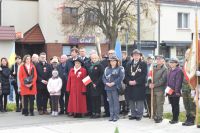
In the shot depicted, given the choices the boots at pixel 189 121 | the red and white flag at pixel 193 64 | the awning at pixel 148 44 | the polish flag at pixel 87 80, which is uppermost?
the awning at pixel 148 44

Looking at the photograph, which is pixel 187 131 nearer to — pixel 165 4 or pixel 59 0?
pixel 59 0

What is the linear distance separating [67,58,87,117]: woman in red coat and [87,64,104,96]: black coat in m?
A: 0.34

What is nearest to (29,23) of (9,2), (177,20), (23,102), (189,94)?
(9,2)

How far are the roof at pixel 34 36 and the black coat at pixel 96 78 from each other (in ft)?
80.7

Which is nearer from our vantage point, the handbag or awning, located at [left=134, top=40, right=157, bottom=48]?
the handbag

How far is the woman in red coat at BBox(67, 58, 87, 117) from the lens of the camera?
13.7m

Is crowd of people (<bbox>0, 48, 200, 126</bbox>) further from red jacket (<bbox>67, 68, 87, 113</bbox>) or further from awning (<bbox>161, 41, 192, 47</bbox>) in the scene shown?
awning (<bbox>161, 41, 192, 47</bbox>)

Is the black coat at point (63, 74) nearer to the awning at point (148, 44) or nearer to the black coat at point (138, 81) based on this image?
the black coat at point (138, 81)

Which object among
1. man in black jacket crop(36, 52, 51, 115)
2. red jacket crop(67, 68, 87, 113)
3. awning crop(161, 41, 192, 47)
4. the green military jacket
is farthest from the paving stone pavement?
awning crop(161, 41, 192, 47)

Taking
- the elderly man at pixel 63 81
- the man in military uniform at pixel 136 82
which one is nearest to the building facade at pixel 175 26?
the elderly man at pixel 63 81

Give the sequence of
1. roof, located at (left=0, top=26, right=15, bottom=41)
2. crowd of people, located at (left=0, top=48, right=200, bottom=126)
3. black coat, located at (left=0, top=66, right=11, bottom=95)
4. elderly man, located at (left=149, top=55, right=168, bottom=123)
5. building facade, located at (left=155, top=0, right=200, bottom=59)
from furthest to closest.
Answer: building facade, located at (left=155, top=0, right=200, bottom=59), roof, located at (left=0, top=26, right=15, bottom=41), black coat, located at (left=0, top=66, right=11, bottom=95), elderly man, located at (left=149, top=55, right=168, bottom=123), crowd of people, located at (left=0, top=48, right=200, bottom=126)

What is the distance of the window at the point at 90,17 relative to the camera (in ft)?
115

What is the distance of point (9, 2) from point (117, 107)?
2615 centimetres

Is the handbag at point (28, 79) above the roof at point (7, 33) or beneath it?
beneath
